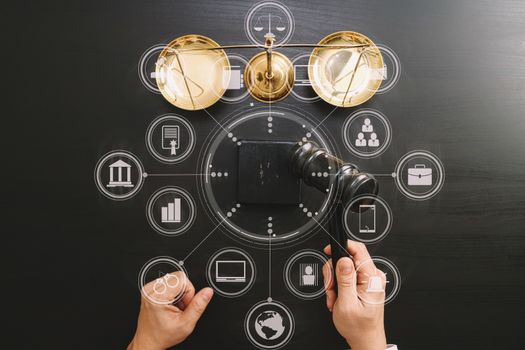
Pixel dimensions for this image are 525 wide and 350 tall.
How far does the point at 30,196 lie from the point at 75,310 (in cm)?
24

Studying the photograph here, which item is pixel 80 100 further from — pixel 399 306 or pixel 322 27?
pixel 399 306

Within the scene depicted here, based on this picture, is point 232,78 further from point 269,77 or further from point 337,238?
point 337,238

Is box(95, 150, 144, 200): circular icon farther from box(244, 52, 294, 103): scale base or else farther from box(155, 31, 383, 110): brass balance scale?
box(244, 52, 294, 103): scale base

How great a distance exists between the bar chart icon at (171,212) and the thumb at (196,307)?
0.50ft

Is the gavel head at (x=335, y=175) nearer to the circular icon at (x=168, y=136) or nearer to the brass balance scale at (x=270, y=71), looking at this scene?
the brass balance scale at (x=270, y=71)

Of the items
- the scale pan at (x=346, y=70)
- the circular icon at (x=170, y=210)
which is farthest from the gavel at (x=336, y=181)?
the circular icon at (x=170, y=210)

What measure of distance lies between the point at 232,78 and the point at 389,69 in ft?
1.02

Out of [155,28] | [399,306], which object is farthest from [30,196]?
[399,306]

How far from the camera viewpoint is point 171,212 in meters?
0.81

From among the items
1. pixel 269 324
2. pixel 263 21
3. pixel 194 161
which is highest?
pixel 263 21

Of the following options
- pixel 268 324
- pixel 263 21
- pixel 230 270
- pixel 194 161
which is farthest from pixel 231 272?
pixel 263 21

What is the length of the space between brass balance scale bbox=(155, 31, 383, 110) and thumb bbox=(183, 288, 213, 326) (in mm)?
366

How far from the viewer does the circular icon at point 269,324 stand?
818 millimetres

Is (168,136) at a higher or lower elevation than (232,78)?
lower
